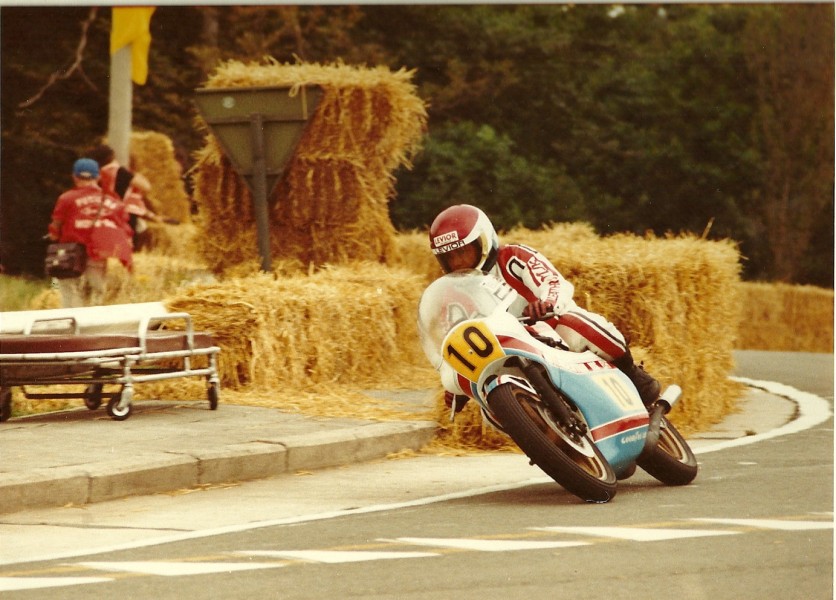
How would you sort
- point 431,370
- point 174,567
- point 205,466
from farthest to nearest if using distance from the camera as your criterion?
1. point 431,370
2. point 205,466
3. point 174,567

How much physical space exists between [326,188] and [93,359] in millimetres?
5740

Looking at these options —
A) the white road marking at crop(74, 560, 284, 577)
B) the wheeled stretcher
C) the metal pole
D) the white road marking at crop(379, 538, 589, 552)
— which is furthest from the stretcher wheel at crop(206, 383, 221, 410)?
the white road marking at crop(74, 560, 284, 577)

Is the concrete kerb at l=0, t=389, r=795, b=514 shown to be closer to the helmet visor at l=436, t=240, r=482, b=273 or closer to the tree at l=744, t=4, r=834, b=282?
the helmet visor at l=436, t=240, r=482, b=273

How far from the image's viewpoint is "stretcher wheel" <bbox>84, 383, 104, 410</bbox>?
10297 mm

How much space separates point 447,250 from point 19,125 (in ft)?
44.8

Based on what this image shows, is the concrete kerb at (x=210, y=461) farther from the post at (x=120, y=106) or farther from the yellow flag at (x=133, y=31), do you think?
the post at (x=120, y=106)

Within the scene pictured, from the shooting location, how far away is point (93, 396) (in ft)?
33.9

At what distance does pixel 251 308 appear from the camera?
38.0 feet

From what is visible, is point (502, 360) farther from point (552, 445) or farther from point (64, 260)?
point (64, 260)

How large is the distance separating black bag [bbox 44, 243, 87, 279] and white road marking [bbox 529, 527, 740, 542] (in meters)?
7.05

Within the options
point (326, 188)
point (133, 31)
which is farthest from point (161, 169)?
point (326, 188)

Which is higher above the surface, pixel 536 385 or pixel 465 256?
pixel 465 256

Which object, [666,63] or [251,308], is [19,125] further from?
[666,63]

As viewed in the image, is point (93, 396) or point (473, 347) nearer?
point (473, 347)
